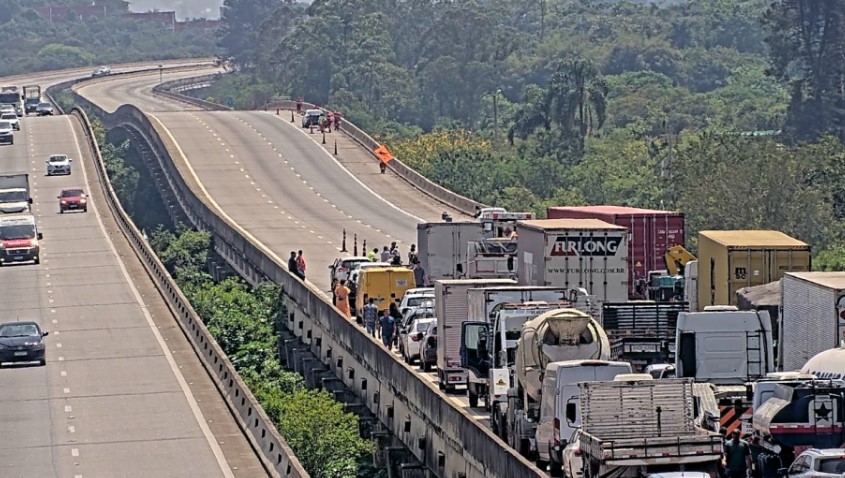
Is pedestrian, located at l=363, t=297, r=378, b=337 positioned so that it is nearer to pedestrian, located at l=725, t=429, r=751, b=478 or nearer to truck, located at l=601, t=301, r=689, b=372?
truck, located at l=601, t=301, r=689, b=372

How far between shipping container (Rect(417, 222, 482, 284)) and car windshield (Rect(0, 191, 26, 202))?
35993 millimetres

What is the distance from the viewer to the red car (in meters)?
85.8

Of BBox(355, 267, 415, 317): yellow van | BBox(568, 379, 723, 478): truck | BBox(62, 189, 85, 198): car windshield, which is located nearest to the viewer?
BBox(568, 379, 723, 478): truck

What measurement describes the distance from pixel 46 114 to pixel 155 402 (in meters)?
109

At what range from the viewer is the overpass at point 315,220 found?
1384 inches

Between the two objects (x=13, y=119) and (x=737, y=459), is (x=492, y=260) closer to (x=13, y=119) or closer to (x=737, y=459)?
(x=737, y=459)

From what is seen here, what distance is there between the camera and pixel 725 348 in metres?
31.5

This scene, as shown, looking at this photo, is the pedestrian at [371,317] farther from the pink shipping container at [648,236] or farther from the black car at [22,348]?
the black car at [22,348]

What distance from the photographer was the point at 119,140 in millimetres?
130875

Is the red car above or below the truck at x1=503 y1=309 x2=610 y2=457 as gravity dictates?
below

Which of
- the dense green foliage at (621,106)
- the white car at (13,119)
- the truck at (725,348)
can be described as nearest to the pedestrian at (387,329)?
the truck at (725,348)

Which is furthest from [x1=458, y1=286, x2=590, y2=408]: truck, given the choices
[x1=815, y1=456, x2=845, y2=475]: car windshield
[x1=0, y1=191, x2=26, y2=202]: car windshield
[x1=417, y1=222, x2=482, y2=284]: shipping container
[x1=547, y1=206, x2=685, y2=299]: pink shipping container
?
[x1=0, y1=191, x2=26, y2=202]: car windshield

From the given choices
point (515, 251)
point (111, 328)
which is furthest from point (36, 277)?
point (515, 251)

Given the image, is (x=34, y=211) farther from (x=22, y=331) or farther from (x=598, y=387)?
(x=598, y=387)
